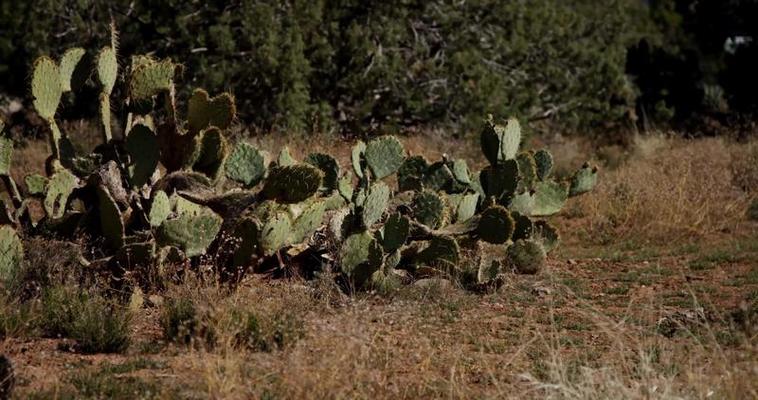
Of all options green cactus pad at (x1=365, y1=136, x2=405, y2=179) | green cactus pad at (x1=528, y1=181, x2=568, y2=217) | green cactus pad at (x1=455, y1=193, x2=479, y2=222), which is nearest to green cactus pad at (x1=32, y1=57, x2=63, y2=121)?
green cactus pad at (x1=365, y1=136, x2=405, y2=179)

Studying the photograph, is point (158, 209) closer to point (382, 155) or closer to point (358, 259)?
point (358, 259)

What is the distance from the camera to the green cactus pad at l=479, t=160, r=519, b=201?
8.52 metres

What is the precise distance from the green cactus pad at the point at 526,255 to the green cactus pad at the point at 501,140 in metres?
0.69

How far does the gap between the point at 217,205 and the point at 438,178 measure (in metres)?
2.07

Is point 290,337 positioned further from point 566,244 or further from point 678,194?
point 678,194

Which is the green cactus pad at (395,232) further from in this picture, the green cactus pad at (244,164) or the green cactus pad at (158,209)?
the green cactus pad at (158,209)

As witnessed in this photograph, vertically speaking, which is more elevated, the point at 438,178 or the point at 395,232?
the point at 395,232

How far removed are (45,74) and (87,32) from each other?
7.22m

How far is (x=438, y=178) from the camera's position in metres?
8.88

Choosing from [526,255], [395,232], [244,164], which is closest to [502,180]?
[526,255]

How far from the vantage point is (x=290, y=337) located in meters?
5.90

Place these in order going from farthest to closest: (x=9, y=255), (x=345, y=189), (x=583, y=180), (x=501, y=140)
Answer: (x=583, y=180), (x=501, y=140), (x=345, y=189), (x=9, y=255)

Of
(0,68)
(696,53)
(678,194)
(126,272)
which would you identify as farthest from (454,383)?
(696,53)

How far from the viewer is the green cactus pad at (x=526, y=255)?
837cm
